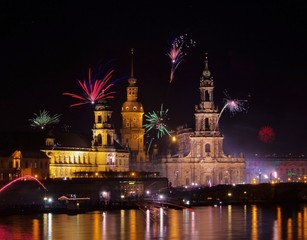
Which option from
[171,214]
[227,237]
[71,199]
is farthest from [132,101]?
[227,237]

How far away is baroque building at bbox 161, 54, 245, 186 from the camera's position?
7411 inches

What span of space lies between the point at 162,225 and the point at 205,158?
227 feet

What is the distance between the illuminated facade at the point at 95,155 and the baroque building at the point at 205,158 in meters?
9.35

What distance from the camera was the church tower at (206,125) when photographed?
188000mm

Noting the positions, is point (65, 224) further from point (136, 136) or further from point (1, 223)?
point (136, 136)

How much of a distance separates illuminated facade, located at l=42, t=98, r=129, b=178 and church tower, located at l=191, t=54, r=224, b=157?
13.5 m

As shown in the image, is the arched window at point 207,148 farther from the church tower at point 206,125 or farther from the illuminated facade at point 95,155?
the illuminated facade at point 95,155

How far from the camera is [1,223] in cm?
12331

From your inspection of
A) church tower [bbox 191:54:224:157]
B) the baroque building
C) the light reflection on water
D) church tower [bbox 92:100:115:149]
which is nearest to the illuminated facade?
church tower [bbox 92:100:115:149]

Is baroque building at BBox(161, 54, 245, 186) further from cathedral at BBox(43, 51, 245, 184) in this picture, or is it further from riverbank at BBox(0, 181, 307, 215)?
riverbank at BBox(0, 181, 307, 215)

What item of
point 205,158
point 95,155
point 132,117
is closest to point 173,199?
point 205,158

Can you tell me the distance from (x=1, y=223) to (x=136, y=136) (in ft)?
256

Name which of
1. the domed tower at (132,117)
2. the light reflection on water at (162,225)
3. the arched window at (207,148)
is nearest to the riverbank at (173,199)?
the light reflection on water at (162,225)

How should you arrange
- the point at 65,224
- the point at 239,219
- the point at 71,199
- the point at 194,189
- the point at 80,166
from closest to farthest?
the point at 65,224, the point at 239,219, the point at 71,199, the point at 194,189, the point at 80,166
